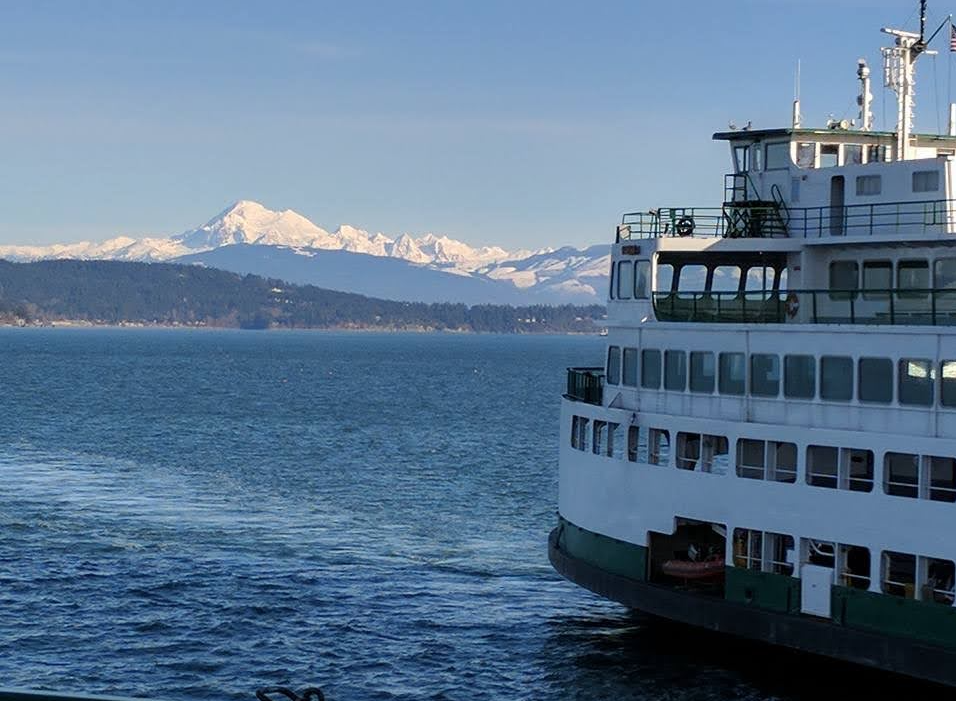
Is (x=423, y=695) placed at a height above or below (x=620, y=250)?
below

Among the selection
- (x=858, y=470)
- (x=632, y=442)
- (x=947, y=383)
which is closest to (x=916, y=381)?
(x=947, y=383)

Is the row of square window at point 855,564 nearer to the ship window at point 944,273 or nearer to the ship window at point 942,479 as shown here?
the ship window at point 942,479

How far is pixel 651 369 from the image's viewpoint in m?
30.7

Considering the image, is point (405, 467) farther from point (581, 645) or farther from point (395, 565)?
point (581, 645)

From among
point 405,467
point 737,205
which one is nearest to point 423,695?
point 737,205

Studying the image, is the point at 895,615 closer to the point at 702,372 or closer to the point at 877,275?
the point at 702,372

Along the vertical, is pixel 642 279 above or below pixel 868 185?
below

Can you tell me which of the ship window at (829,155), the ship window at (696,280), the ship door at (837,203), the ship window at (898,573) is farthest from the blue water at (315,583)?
the ship window at (829,155)

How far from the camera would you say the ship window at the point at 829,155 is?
32406mm

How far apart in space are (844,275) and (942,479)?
6.05m

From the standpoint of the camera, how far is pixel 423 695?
2909cm

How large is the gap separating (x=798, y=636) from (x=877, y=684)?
2284mm

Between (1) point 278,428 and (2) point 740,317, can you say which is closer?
(2) point 740,317

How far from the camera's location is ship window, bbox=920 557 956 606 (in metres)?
24.7
